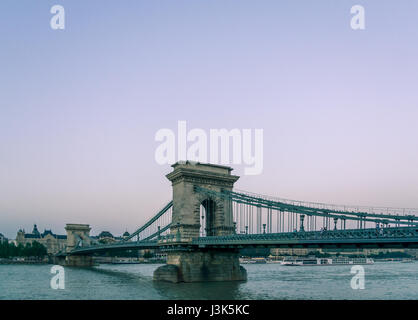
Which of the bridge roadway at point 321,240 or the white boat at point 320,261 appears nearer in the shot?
the bridge roadway at point 321,240

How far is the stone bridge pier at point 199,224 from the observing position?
56469mm

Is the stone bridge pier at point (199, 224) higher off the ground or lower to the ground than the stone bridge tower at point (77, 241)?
higher

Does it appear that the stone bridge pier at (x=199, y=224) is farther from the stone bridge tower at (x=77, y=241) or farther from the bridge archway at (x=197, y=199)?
the stone bridge tower at (x=77, y=241)

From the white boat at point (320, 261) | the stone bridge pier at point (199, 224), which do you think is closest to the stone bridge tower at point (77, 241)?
the white boat at point (320, 261)

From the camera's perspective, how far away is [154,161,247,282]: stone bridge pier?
5647cm

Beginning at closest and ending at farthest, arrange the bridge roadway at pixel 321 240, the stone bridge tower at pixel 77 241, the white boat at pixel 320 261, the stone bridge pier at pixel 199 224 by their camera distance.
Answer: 1. the bridge roadway at pixel 321 240
2. the stone bridge pier at pixel 199 224
3. the stone bridge tower at pixel 77 241
4. the white boat at pixel 320 261

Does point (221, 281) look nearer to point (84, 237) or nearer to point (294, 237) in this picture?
point (294, 237)

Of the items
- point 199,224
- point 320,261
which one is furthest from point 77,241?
point 199,224

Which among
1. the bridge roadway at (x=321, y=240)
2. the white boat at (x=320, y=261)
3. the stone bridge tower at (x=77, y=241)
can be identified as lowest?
the white boat at (x=320, y=261)

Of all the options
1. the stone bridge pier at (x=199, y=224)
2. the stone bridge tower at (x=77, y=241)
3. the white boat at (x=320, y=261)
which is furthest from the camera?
the white boat at (x=320, y=261)

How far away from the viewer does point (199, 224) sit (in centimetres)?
5978

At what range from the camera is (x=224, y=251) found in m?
57.6

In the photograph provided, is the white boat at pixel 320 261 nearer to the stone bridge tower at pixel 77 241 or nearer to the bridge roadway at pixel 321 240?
the stone bridge tower at pixel 77 241
